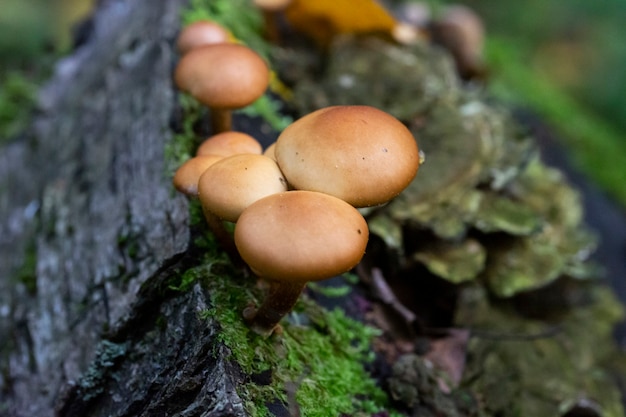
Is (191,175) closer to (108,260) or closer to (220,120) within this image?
(220,120)

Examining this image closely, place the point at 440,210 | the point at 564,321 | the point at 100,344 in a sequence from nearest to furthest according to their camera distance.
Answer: the point at 100,344 → the point at 440,210 → the point at 564,321

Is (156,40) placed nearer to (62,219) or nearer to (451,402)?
(62,219)

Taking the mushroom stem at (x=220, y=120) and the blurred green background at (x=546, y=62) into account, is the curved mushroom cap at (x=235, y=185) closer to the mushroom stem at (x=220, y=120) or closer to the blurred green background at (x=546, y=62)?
the mushroom stem at (x=220, y=120)

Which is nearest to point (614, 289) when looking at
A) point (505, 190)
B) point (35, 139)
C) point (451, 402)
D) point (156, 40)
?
point (505, 190)

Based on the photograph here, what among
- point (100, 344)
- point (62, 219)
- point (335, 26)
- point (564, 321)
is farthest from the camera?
point (335, 26)

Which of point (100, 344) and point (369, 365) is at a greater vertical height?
point (100, 344)

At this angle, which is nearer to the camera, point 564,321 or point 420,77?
point 564,321

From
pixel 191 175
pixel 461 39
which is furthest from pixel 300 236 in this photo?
pixel 461 39

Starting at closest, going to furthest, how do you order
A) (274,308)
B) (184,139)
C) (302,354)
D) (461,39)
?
(274,308)
(302,354)
(184,139)
(461,39)
